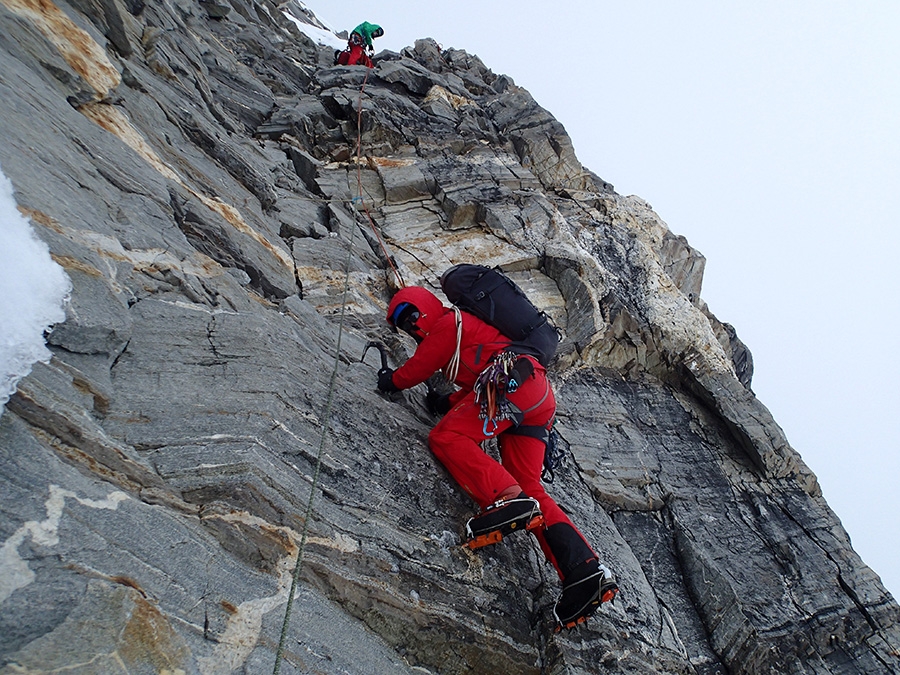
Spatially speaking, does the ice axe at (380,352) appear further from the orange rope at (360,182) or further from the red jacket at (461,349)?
the orange rope at (360,182)

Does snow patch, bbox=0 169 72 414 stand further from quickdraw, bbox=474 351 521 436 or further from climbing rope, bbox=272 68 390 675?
quickdraw, bbox=474 351 521 436

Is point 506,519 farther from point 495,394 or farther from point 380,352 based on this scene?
point 380,352

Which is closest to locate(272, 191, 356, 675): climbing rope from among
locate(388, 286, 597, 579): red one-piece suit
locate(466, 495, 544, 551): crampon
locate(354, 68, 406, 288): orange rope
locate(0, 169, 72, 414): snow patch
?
locate(388, 286, 597, 579): red one-piece suit

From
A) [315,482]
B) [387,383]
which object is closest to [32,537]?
[315,482]

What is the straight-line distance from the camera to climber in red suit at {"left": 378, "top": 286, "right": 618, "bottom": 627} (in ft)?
15.7

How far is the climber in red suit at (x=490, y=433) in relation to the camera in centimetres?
479

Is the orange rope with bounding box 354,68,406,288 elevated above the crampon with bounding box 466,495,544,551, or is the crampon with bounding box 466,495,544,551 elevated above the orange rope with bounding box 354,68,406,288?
the orange rope with bounding box 354,68,406,288

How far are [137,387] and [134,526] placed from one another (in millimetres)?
1301

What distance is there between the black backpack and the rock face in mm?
1487

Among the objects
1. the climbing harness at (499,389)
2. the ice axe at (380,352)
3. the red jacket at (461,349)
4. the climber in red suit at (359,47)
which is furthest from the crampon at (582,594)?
the climber in red suit at (359,47)

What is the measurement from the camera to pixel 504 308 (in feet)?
19.5

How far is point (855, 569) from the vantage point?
299 inches

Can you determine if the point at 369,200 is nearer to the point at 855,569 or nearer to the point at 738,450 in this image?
the point at 738,450

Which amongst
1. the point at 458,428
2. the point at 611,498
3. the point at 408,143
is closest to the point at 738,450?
the point at 611,498
